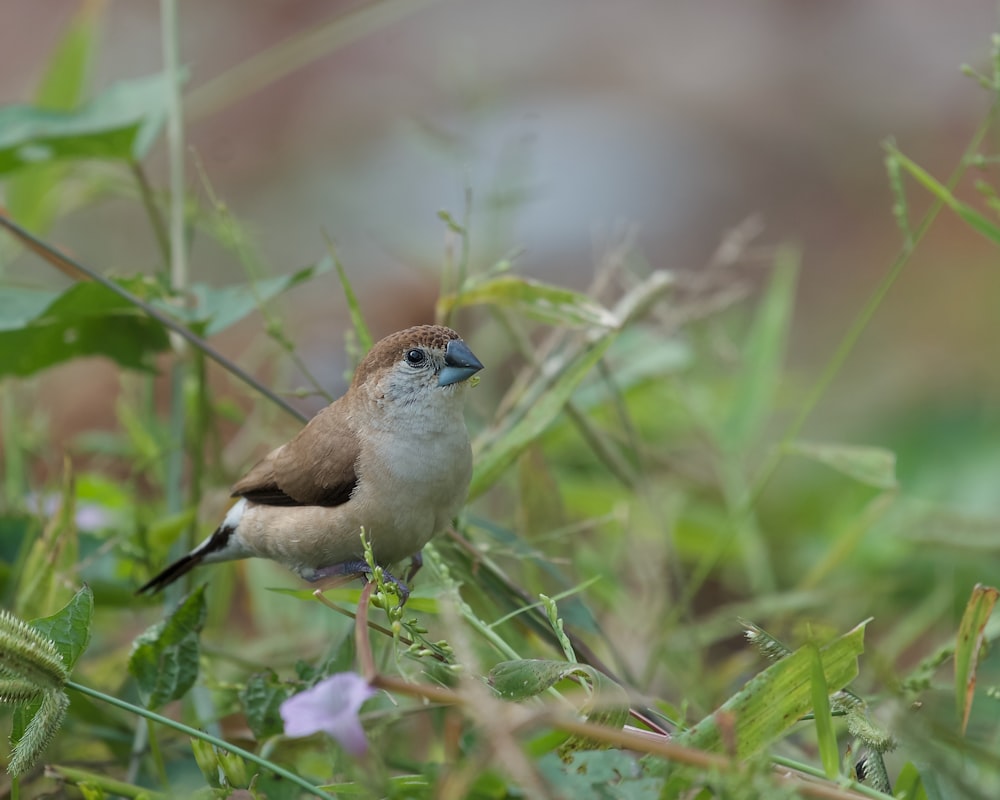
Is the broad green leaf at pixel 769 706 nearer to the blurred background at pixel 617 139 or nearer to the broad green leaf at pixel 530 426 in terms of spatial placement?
the broad green leaf at pixel 530 426

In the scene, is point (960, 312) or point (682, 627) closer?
point (682, 627)

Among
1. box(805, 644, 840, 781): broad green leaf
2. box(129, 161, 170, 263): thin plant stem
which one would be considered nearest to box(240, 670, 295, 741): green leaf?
box(805, 644, 840, 781): broad green leaf

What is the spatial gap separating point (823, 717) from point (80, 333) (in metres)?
1.92

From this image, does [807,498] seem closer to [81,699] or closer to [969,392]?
[969,392]

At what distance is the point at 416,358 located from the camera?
7.27ft

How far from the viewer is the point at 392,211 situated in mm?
7219

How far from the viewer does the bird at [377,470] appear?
2018 millimetres

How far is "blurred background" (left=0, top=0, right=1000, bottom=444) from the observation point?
6.40m

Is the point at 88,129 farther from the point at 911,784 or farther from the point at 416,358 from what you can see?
the point at 911,784

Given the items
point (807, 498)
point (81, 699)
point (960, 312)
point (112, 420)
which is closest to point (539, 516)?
point (81, 699)

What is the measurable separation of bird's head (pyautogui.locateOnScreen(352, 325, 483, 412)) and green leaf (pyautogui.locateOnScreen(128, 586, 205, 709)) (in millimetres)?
511

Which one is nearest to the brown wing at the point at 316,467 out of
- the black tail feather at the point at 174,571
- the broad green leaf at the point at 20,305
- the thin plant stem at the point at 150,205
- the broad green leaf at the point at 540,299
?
the black tail feather at the point at 174,571

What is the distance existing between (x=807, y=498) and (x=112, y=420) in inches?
118

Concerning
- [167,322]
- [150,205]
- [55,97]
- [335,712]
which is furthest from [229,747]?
[55,97]
